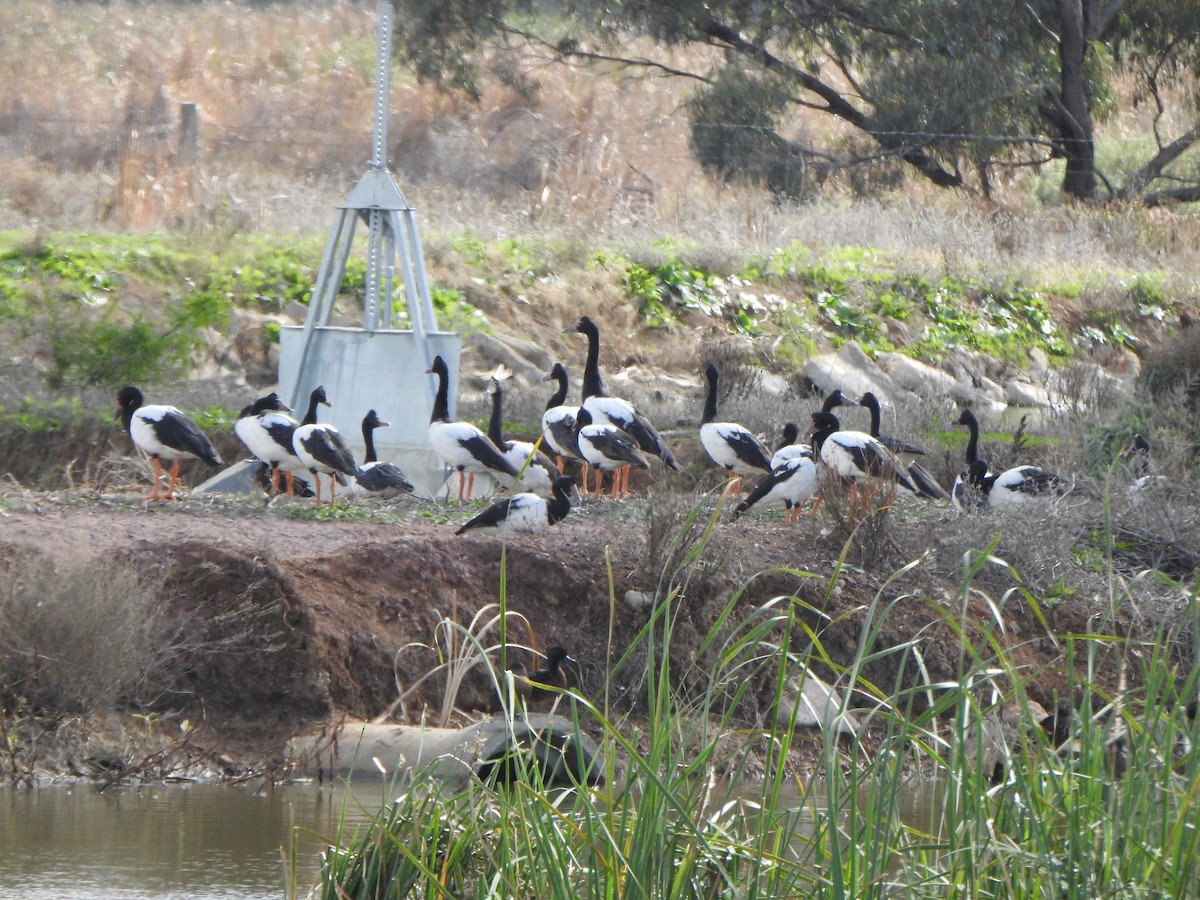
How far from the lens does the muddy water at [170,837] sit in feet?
24.3

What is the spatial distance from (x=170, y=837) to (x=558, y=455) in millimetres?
6551

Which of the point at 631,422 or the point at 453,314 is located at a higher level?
the point at 453,314

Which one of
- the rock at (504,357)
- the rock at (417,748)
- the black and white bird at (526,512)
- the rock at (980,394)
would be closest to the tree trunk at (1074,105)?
the rock at (980,394)

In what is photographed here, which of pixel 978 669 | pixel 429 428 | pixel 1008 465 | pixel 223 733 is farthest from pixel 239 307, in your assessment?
pixel 978 669

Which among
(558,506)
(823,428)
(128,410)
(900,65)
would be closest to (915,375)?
(900,65)

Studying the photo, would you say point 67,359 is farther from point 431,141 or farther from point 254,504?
point 431,141

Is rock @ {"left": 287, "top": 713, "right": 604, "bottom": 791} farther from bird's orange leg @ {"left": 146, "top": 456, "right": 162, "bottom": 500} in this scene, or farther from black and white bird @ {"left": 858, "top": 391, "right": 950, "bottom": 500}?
black and white bird @ {"left": 858, "top": 391, "right": 950, "bottom": 500}

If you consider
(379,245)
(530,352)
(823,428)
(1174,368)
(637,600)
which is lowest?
(637,600)

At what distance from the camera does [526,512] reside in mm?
11453

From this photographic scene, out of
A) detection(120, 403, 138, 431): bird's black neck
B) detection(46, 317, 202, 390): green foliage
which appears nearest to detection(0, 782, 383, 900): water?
detection(120, 403, 138, 431): bird's black neck

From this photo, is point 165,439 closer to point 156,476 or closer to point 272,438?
point 156,476

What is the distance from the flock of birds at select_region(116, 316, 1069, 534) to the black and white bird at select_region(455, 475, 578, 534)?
0.03 feet

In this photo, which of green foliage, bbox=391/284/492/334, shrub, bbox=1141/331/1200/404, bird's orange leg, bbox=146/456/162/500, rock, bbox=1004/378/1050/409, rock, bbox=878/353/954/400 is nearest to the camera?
bird's orange leg, bbox=146/456/162/500

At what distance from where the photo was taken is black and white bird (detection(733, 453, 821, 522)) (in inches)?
496
